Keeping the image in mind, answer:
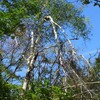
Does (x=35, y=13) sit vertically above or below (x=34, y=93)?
above

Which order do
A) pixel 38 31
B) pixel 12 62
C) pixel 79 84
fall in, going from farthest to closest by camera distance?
pixel 12 62
pixel 38 31
pixel 79 84

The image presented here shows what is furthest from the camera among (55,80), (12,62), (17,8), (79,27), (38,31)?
(12,62)

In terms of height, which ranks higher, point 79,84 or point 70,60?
point 70,60

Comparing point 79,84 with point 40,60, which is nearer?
point 79,84

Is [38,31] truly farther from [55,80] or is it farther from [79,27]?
[79,27]

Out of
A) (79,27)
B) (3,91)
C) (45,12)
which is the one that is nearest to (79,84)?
(3,91)

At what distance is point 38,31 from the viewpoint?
A: 1437 centimetres

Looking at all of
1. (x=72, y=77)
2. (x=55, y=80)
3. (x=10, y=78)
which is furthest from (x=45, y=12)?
(x=72, y=77)

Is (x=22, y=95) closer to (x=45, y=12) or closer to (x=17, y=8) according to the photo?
(x=17, y=8)

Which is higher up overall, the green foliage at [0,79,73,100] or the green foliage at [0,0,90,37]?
the green foliage at [0,0,90,37]

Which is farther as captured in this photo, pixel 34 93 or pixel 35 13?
pixel 35 13

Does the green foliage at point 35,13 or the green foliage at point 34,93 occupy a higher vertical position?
the green foliage at point 35,13

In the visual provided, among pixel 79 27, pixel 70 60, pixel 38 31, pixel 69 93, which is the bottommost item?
pixel 69 93

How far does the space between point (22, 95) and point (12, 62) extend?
11.3 m
